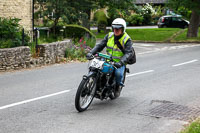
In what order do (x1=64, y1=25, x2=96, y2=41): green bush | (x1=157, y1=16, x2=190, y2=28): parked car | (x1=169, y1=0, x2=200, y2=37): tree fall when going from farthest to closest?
(x1=157, y1=16, x2=190, y2=28): parked car < (x1=169, y1=0, x2=200, y2=37): tree < (x1=64, y1=25, x2=96, y2=41): green bush

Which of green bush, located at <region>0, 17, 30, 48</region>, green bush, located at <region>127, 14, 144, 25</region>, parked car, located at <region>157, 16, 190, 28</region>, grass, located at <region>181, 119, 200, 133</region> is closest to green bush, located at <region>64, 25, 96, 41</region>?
green bush, located at <region>0, 17, 30, 48</region>

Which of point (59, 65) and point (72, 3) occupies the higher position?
point (72, 3)

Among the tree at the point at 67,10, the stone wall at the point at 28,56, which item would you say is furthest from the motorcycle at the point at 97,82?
the tree at the point at 67,10

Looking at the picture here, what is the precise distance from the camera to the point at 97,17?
4000 cm

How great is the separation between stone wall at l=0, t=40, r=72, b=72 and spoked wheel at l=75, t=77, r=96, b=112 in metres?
6.86

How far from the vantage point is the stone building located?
800 inches

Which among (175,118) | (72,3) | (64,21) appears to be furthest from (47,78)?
(72,3)

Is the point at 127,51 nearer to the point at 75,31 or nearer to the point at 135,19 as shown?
the point at 75,31

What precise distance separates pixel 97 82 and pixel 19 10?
45.5 ft

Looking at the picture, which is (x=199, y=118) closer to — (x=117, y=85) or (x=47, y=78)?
(x=117, y=85)

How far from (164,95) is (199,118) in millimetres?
2624

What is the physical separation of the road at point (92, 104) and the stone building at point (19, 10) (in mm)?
6617

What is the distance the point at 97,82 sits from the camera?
324 inches

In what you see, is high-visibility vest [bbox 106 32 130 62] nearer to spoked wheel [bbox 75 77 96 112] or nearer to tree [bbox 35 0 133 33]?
spoked wheel [bbox 75 77 96 112]
